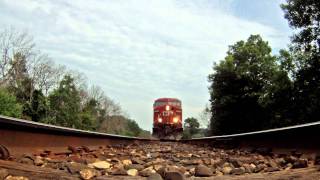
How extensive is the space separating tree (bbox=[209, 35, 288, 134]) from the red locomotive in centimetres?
773

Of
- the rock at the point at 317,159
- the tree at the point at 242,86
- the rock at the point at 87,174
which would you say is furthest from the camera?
the tree at the point at 242,86

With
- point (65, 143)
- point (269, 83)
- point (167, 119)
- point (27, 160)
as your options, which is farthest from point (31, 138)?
point (269, 83)

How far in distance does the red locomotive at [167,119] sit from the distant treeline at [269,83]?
6.32 m

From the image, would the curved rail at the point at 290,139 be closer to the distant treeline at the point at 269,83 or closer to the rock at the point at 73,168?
the rock at the point at 73,168

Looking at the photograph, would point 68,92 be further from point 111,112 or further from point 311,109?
point 111,112

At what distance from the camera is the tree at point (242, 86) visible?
3572cm

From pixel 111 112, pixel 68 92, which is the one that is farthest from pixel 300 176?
pixel 111 112

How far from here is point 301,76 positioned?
25.7 meters

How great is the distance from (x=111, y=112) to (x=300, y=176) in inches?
3197

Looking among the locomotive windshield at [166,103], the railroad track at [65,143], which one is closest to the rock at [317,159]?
the railroad track at [65,143]

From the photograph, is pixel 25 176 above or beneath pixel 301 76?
beneath

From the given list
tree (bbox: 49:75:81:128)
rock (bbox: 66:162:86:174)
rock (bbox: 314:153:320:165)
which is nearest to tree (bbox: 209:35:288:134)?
tree (bbox: 49:75:81:128)

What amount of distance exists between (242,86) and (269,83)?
112 inches

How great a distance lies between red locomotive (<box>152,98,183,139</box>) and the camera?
2905 centimetres
